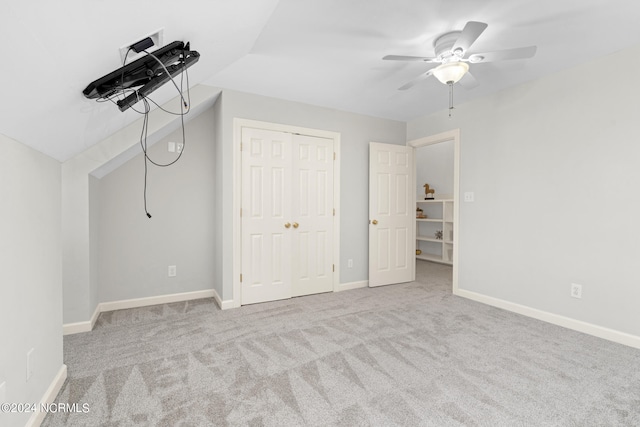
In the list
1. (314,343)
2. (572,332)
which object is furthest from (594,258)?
(314,343)

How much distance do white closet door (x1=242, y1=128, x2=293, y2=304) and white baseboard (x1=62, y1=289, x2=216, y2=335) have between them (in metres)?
0.49

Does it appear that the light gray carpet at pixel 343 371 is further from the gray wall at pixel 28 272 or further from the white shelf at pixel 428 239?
the white shelf at pixel 428 239

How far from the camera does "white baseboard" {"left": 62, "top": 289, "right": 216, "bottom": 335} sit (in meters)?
2.63

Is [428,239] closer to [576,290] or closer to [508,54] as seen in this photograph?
[576,290]

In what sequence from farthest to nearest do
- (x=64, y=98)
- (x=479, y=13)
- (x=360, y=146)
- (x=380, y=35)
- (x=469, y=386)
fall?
(x=360, y=146)
(x=380, y=35)
(x=479, y=13)
(x=469, y=386)
(x=64, y=98)

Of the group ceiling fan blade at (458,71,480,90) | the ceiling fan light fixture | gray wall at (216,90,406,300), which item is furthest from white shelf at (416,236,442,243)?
the ceiling fan light fixture

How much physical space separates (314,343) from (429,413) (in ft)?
3.39

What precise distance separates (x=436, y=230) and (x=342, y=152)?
147 inches

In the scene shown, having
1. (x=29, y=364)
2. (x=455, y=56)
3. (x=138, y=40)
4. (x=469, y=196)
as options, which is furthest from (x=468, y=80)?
(x=29, y=364)

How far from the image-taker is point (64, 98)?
4.16ft

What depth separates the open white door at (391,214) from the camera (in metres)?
4.19

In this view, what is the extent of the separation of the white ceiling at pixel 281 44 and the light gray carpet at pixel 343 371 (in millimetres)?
1499

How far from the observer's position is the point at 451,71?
2.23m

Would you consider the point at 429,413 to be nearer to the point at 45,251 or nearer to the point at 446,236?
the point at 45,251
